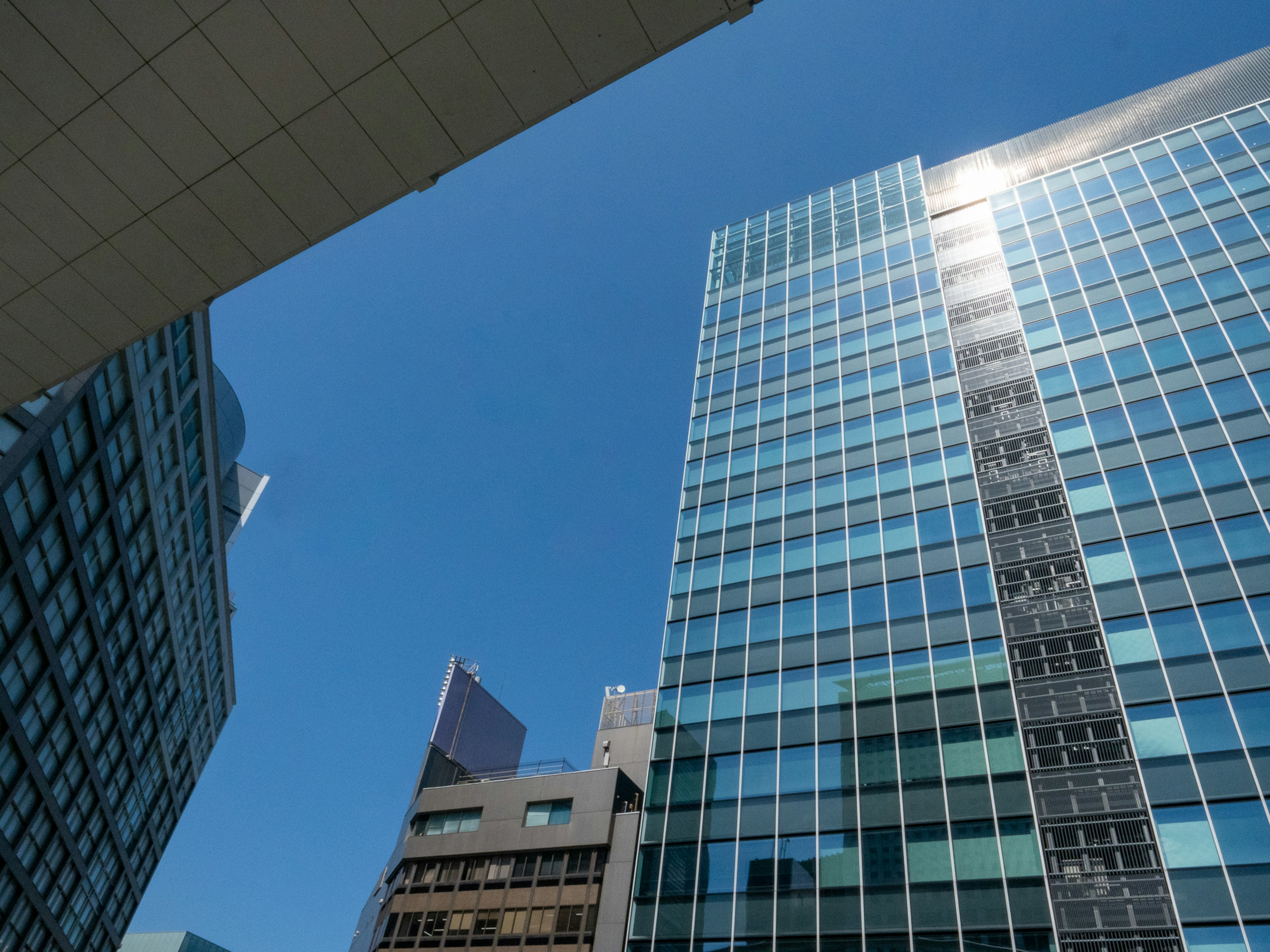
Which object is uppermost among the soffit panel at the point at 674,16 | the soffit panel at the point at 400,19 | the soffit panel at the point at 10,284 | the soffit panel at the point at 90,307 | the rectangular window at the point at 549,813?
the rectangular window at the point at 549,813

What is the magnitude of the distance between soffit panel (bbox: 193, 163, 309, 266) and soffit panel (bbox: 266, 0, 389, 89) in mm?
1197

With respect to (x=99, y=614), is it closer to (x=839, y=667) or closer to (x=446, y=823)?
(x=446, y=823)

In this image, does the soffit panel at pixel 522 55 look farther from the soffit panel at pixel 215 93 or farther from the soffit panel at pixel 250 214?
the soffit panel at pixel 250 214

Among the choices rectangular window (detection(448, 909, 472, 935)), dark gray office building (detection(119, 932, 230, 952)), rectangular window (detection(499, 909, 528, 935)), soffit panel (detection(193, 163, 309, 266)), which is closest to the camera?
soffit panel (detection(193, 163, 309, 266))

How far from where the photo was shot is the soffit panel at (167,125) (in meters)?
6.36

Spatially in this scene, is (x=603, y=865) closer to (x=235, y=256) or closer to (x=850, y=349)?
(x=850, y=349)

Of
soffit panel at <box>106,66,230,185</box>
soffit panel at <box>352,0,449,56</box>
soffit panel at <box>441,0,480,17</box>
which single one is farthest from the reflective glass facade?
soffit panel at <box>441,0,480,17</box>

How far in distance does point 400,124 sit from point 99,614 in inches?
1733

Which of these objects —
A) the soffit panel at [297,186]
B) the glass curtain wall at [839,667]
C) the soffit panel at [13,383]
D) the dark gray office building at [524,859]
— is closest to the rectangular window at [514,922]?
the dark gray office building at [524,859]

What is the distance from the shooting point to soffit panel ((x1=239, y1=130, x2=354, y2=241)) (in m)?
6.79

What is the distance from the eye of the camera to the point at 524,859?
39.8 meters

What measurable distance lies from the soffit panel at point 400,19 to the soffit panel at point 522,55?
0.18 metres

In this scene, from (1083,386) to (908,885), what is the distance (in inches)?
941

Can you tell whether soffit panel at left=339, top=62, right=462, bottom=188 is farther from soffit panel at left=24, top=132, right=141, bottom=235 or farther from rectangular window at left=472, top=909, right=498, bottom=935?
rectangular window at left=472, top=909, right=498, bottom=935
